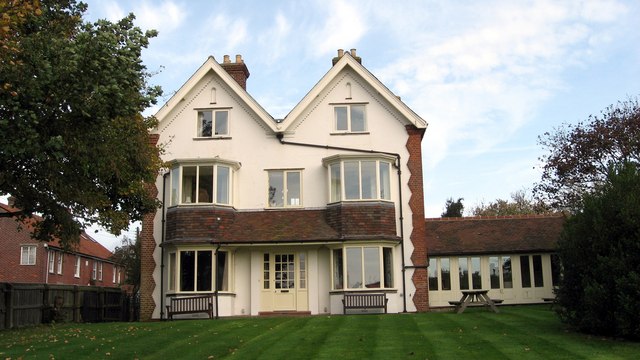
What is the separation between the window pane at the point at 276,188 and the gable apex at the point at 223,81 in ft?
6.04

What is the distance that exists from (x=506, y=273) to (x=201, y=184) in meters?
15.1

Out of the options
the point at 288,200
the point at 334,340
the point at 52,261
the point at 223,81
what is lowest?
the point at 334,340

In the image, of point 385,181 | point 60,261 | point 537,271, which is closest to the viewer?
point 385,181

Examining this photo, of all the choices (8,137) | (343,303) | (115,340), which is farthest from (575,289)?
(8,137)

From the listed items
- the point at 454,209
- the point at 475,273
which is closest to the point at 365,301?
the point at 475,273

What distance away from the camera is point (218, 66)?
89.5ft

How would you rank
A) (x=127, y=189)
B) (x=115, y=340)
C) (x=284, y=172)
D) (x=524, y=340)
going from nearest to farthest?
1. (x=524, y=340)
2. (x=115, y=340)
3. (x=127, y=189)
4. (x=284, y=172)

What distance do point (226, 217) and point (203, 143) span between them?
135 inches

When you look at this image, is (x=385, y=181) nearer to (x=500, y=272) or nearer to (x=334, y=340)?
(x=500, y=272)

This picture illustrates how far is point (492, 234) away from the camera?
32062mm

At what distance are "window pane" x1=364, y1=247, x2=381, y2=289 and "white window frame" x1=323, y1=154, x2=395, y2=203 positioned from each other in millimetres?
2003

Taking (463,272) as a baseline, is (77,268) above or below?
above

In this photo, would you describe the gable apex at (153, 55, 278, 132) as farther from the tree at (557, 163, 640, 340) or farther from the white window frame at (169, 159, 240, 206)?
the tree at (557, 163, 640, 340)

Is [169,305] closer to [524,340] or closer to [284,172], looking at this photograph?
[284,172]
